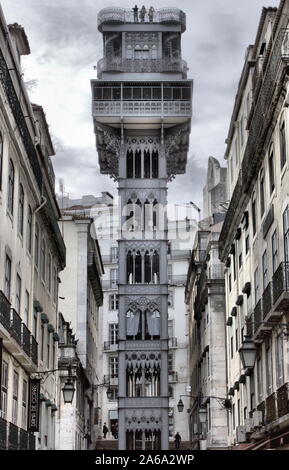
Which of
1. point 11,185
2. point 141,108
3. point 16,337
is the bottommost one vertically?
point 16,337

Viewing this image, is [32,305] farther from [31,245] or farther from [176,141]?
[176,141]

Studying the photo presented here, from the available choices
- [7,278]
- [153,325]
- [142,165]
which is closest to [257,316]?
[7,278]

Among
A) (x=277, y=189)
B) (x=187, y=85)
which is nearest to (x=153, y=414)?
(x=187, y=85)

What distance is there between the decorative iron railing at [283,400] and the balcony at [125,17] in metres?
40.5

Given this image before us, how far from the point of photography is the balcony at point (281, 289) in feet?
76.0

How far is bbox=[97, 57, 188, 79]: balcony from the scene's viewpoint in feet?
196

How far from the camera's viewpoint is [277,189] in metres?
27.0

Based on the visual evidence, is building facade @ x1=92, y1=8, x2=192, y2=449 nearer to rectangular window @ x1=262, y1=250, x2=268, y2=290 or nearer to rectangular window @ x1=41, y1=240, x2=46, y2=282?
rectangular window @ x1=41, y1=240, x2=46, y2=282

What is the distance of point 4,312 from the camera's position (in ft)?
76.7

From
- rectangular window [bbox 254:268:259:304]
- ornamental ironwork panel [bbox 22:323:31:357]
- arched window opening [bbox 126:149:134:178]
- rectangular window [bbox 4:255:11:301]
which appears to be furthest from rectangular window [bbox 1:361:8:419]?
arched window opening [bbox 126:149:134:178]

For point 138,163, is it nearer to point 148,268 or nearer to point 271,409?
point 148,268

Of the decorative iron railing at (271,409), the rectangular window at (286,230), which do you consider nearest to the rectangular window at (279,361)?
the decorative iron railing at (271,409)

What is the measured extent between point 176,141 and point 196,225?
3074 cm

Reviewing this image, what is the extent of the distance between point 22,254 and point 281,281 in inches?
351
